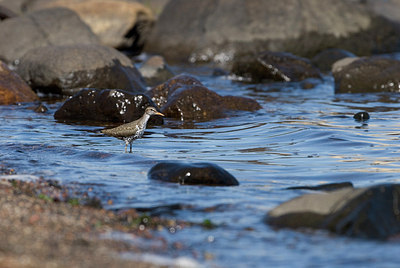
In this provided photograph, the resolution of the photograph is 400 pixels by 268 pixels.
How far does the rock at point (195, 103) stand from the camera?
1323 cm

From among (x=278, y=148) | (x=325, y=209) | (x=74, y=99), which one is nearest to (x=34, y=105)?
(x=74, y=99)

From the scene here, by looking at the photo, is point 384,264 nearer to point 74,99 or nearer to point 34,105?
point 74,99

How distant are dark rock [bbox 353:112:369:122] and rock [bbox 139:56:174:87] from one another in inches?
257

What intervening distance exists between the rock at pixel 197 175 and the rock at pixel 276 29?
1528 centimetres

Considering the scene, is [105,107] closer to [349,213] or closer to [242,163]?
[242,163]

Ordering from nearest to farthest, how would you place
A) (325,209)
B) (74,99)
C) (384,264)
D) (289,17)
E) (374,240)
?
1. (384,264)
2. (374,240)
3. (325,209)
4. (74,99)
5. (289,17)

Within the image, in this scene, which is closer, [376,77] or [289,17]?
[376,77]

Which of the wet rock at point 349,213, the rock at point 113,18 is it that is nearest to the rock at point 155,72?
the rock at point 113,18

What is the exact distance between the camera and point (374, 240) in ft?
18.5

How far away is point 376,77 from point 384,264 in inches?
481

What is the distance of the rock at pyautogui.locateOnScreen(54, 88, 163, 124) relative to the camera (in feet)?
41.0

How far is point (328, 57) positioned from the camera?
21.1m

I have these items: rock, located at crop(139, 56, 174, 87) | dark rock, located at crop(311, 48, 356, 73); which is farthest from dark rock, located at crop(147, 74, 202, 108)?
dark rock, located at crop(311, 48, 356, 73)

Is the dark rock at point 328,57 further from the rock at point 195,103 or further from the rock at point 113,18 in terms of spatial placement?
the rock at point 113,18
